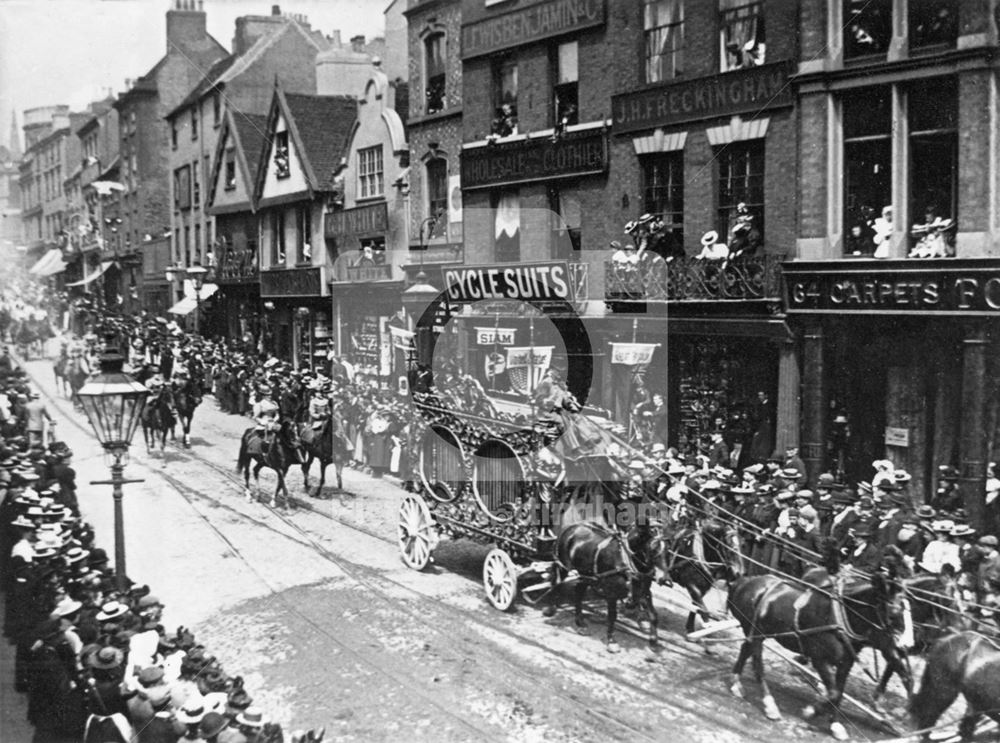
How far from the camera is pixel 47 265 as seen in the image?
34.6m

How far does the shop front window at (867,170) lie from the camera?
576 inches

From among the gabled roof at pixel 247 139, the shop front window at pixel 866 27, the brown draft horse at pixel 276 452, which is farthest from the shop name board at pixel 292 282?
the shop front window at pixel 866 27

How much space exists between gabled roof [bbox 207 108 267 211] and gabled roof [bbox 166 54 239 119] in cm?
291

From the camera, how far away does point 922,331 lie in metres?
14.0

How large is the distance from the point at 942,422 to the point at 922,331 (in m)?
1.38

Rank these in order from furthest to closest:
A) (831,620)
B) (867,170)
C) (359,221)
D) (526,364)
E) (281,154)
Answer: (281,154) → (359,221) → (526,364) → (867,170) → (831,620)

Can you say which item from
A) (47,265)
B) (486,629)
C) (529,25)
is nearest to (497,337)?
(529,25)

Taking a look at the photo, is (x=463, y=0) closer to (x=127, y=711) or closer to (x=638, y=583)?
(x=638, y=583)

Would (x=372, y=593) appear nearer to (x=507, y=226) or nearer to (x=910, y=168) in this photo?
(x=910, y=168)

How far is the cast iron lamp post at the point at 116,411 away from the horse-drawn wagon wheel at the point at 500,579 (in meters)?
4.25

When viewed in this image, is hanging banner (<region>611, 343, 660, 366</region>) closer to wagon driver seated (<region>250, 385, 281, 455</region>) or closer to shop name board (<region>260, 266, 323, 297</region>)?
wagon driver seated (<region>250, 385, 281, 455</region>)

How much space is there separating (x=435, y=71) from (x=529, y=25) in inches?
169

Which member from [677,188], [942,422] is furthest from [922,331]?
[677,188]

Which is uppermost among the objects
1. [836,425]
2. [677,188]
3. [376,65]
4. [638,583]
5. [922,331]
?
[376,65]
